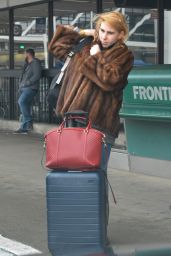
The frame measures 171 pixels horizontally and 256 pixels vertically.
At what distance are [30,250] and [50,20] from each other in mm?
8451

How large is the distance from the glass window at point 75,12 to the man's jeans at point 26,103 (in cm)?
82

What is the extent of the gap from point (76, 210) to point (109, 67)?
115 cm

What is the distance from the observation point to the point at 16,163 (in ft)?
32.2

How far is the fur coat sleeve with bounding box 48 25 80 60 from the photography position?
5230mm

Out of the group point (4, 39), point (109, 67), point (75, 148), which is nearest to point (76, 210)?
point (75, 148)

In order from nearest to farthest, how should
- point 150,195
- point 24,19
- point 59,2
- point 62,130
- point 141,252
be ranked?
1. point 141,252
2. point 62,130
3. point 150,195
4. point 59,2
5. point 24,19

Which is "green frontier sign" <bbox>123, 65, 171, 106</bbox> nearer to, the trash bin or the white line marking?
the trash bin

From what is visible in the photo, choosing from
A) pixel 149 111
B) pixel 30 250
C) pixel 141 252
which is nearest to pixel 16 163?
pixel 149 111

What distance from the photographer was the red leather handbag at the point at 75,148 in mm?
4719

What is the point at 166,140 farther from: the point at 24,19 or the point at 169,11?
the point at 24,19

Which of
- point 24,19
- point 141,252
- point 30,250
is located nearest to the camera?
point 141,252

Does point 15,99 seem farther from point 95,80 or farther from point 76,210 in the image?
point 76,210

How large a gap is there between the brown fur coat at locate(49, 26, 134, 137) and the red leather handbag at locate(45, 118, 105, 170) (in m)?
0.35

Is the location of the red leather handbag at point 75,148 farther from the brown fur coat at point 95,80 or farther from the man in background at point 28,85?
the man in background at point 28,85
